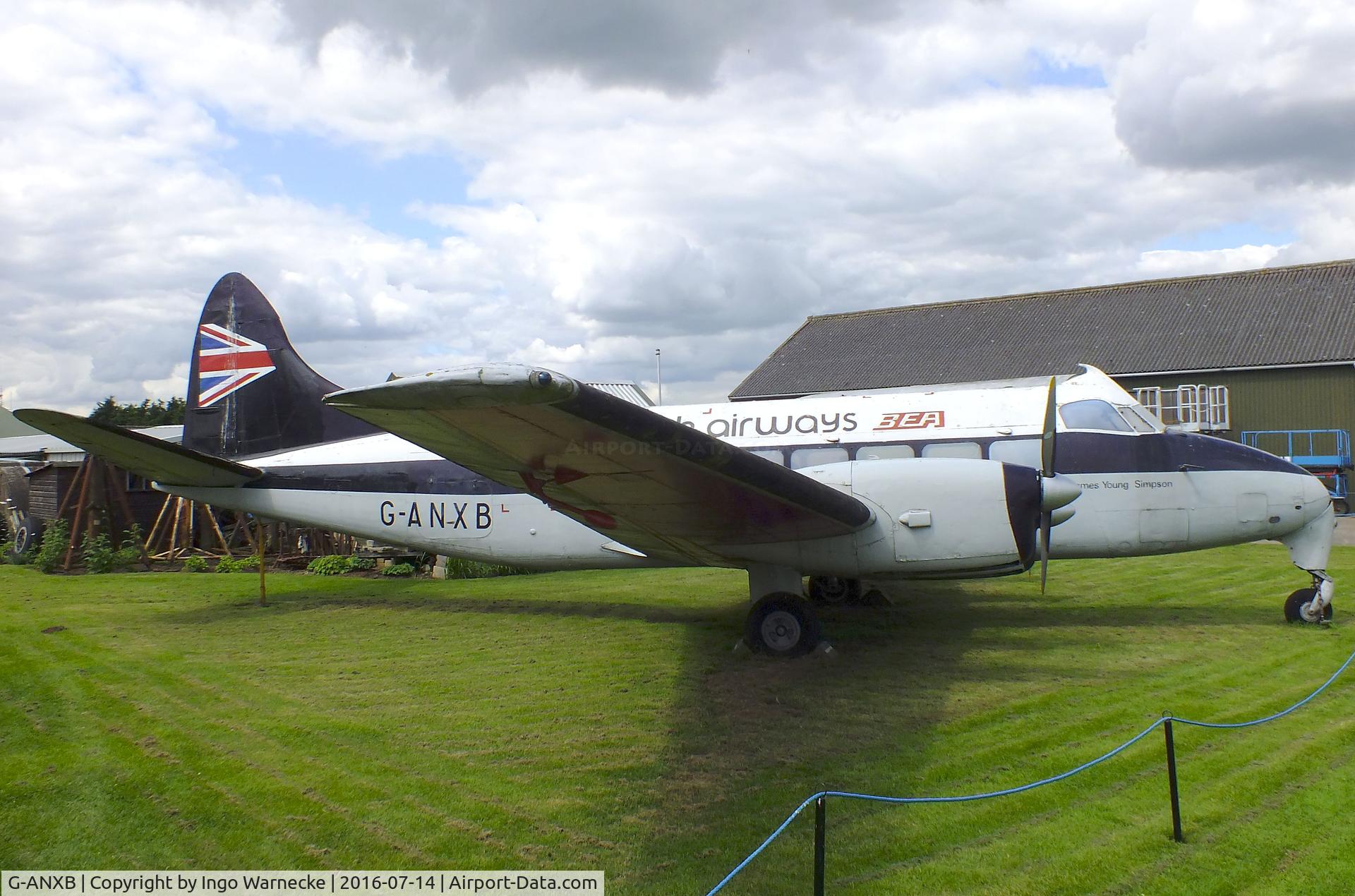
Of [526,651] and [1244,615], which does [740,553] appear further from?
[1244,615]

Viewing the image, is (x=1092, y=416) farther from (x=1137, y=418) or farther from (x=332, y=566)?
(x=332, y=566)

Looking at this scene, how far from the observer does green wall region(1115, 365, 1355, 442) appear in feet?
80.7

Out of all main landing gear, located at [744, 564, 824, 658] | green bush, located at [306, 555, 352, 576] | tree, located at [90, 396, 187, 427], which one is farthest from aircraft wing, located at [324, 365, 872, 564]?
tree, located at [90, 396, 187, 427]

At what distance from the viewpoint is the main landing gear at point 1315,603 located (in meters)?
9.36

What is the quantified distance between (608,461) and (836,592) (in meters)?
7.43

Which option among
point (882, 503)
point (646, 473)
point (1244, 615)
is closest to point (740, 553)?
point (882, 503)

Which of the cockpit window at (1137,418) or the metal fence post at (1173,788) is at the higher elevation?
the cockpit window at (1137,418)

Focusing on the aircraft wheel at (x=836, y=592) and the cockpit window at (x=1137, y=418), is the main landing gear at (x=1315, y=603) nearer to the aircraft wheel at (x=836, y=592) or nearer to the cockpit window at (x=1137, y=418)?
the cockpit window at (x=1137, y=418)

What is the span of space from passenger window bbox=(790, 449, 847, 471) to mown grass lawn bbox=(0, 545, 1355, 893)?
203cm

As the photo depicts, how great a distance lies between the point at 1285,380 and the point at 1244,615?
19.7m

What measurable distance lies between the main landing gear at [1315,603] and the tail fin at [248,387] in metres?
11.9

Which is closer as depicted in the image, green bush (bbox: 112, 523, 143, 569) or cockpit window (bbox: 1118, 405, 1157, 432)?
cockpit window (bbox: 1118, 405, 1157, 432)

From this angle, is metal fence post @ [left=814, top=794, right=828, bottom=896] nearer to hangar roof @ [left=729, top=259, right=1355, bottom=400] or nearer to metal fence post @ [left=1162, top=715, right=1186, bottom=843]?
metal fence post @ [left=1162, top=715, right=1186, bottom=843]

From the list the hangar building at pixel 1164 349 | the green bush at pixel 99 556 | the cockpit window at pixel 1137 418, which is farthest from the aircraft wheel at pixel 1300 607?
the green bush at pixel 99 556
